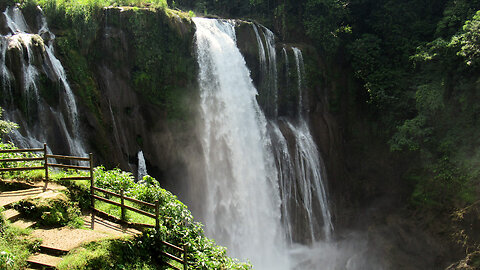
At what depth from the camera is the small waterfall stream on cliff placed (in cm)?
1260

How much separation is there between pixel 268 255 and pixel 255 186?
9.99 ft

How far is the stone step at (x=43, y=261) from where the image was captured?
701cm

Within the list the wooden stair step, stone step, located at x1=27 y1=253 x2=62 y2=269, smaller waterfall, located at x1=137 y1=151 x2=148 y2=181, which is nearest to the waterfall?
smaller waterfall, located at x1=137 y1=151 x2=148 y2=181

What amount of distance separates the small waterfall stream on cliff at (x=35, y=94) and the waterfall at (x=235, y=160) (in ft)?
18.7

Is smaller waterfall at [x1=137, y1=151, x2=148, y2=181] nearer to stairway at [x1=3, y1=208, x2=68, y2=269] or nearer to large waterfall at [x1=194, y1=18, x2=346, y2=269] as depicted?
large waterfall at [x1=194, y1=18, x2=346, y2=269]

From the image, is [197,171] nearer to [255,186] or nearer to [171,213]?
[255,186]

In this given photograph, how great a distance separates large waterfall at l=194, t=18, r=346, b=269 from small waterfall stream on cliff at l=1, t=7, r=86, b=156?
5674mm

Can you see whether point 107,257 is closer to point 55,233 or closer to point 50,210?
point 55,233

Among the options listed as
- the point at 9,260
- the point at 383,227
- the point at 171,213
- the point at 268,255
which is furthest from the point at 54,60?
the point at 383,227

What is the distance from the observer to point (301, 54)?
21.1 metres

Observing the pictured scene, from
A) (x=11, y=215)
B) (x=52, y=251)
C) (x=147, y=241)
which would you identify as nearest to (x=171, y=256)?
(x=147, y=241)

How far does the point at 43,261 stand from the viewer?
710cm

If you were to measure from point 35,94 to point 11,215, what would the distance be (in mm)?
6190

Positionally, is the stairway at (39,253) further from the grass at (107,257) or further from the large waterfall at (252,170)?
the large waterfall at (252,170)
